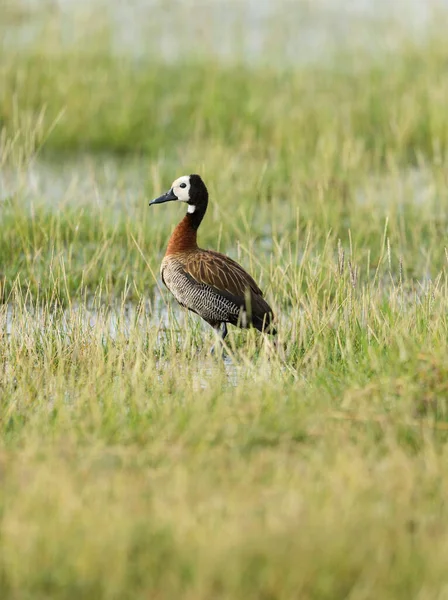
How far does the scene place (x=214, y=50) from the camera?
562 inches

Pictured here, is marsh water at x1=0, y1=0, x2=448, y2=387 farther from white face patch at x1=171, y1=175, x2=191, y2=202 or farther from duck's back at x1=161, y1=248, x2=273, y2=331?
duck's back at x1=161, y1=248, x2=273, y2=331

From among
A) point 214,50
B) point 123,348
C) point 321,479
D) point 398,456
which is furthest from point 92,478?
point 214,50

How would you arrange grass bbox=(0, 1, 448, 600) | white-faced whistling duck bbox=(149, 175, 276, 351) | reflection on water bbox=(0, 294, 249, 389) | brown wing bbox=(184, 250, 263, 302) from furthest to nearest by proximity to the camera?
brown wing bbox=(184, 250, 263, 302) → white-faced whistling duck bbox=(149, 175, 276, 351) → reflection on water bbox=(0, 294, 249, 389) → grass bbox=(0, 1, 448, 600)

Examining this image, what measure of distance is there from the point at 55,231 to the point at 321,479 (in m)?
4.99

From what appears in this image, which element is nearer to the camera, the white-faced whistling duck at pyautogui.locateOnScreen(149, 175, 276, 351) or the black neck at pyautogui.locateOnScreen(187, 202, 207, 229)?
the white-faced whistling duck at pyautogui.locateOnScreen(149, 175, 276, 351)

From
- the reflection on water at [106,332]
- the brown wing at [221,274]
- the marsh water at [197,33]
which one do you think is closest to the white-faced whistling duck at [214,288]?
the brown wing at [221,274]

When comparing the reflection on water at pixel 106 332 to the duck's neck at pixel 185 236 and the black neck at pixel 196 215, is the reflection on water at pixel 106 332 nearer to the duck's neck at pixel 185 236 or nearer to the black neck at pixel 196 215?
the duck's neck at pixel 185 236

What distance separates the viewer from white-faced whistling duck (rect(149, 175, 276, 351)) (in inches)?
276

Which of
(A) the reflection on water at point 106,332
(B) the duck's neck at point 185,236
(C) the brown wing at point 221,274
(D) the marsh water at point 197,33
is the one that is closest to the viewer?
(A) the reflection on water at point 106,332

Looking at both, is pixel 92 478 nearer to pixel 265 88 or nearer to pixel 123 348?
pixel 123 348

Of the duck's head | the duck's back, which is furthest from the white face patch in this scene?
the duck's back

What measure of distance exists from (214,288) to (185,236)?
0.68 metres

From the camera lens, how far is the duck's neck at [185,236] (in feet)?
25.1

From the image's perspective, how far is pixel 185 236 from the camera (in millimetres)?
7699
